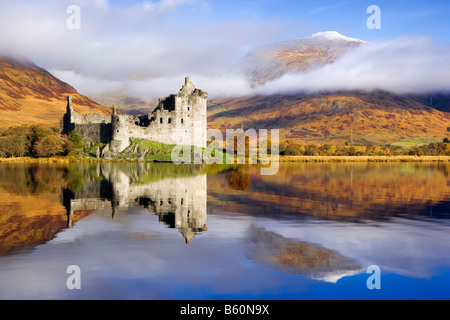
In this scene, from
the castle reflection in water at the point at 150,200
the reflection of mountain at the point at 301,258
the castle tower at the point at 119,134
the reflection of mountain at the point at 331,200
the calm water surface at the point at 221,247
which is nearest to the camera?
the calm water surface at the point at 221,247

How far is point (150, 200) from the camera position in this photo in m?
19.5

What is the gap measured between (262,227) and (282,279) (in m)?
5.11

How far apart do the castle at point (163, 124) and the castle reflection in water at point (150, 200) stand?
37.6 metres

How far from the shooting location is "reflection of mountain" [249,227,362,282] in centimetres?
888

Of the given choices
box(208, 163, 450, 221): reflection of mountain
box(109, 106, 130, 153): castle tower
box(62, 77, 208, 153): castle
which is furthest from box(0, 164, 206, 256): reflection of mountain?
box(62, 77, 208, 153): castle

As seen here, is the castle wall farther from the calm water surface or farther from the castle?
the calm water surface

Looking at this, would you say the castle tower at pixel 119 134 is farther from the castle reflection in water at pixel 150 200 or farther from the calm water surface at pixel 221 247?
the calm water surface at pixel 221 247

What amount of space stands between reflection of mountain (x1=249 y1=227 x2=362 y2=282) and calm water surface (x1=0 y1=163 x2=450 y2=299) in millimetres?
24

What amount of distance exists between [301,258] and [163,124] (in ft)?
187

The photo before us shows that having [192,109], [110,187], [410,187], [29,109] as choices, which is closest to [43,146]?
[192,109]

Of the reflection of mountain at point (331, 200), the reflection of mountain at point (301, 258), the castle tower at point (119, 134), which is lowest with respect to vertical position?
the reflection of mountain at point (301, 258)

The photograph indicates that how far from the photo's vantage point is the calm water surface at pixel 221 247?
7922 mm

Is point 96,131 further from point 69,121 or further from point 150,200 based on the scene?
point 150,200

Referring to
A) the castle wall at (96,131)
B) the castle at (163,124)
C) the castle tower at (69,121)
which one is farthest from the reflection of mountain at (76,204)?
the castle tower at (69,121)
